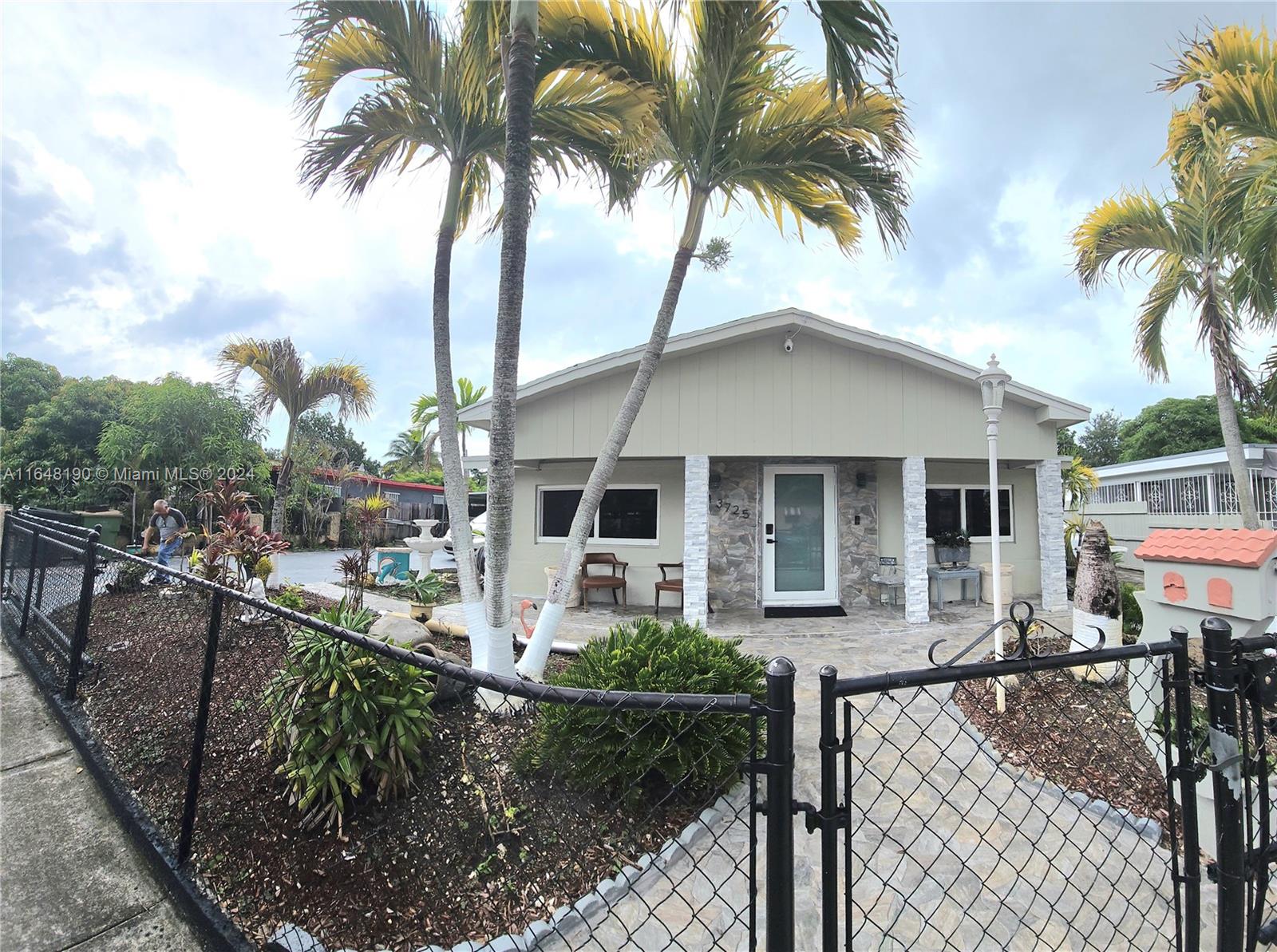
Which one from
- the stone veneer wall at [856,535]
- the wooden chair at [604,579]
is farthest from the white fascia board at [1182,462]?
the wooden chair at [604,579]

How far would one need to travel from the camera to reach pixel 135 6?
13.3 feet

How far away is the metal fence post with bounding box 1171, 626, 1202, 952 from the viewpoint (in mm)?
1384

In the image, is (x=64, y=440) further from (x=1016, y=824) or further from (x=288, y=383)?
(x=1016, y=824)

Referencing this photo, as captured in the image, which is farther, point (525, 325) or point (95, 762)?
point (525, 325)

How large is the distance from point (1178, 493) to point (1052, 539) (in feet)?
44.7

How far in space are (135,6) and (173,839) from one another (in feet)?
19.4

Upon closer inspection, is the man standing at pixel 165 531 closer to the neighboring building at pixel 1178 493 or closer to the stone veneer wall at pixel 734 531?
the stone veneer wall at pixel 734 531

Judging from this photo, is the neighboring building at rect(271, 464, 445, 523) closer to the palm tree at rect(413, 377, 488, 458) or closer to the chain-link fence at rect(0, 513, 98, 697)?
the palm tree at rect(413, 377, 488, 458)

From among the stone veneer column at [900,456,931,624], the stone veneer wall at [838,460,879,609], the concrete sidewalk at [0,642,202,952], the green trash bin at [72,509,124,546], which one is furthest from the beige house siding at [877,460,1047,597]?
the green trash bin at [72,509,124,546]

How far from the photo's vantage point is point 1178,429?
83.6 feet

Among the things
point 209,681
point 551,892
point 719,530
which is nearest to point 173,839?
point 209,681

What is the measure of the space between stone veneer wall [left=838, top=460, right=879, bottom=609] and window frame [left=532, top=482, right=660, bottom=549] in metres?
2.96

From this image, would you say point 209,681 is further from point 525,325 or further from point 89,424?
point 89,424

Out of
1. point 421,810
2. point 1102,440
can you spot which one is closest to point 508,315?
point 421,810
